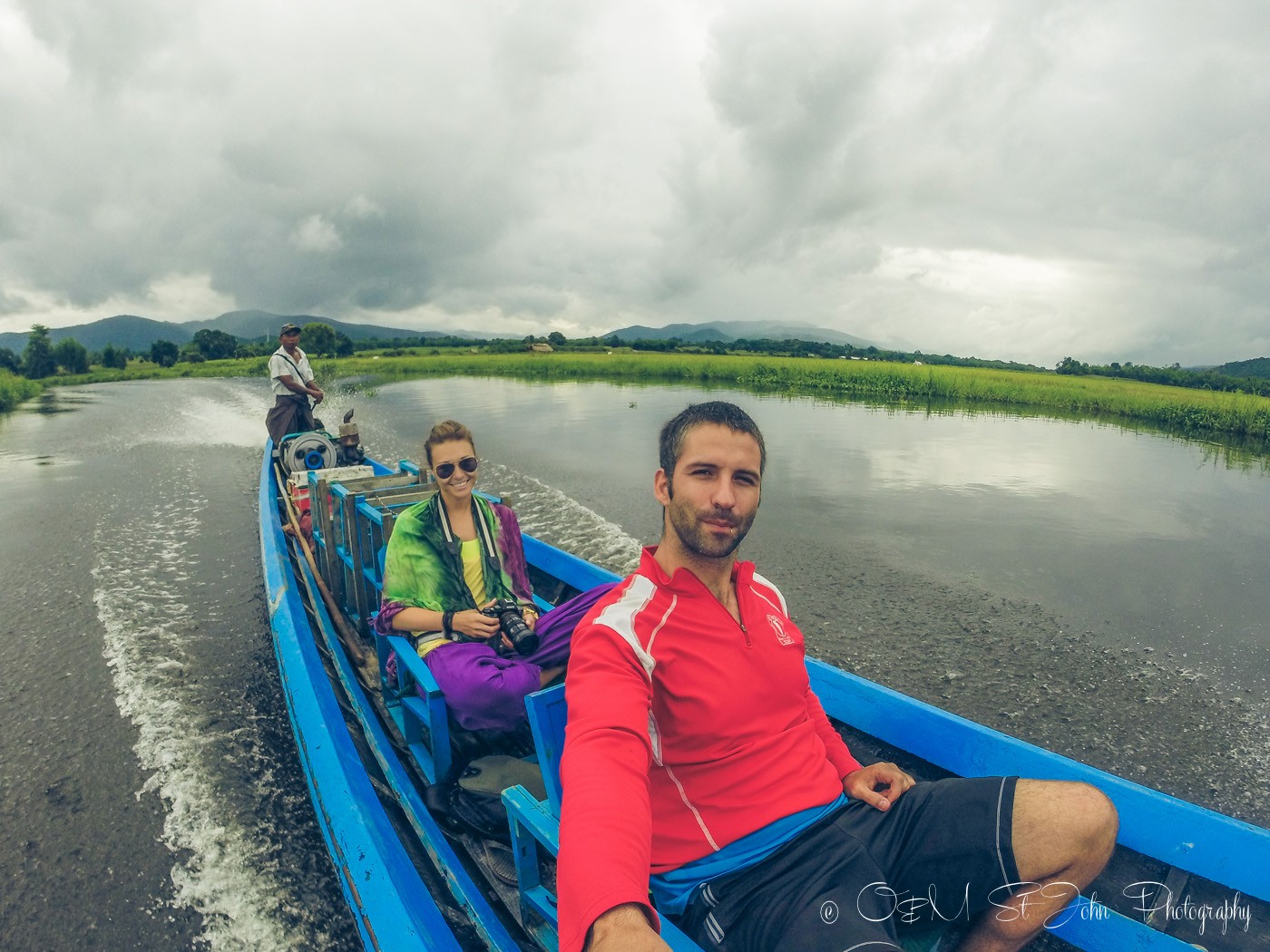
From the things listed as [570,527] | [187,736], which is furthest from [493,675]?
[570,527]

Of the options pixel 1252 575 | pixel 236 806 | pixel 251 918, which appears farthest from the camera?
pixel 1252 575

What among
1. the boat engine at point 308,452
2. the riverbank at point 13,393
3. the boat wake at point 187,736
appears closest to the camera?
the boat wake at point 187,736

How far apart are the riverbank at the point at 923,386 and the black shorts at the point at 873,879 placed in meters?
27.1

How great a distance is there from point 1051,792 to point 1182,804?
0.71 meters

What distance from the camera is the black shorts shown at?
63.4 inches

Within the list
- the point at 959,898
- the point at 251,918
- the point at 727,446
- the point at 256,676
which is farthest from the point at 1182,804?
the point at 256,676

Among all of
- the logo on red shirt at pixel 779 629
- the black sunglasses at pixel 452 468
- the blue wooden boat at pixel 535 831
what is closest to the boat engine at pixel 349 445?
the blue wooden boat at pixel 535 831

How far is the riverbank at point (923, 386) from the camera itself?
24.7m

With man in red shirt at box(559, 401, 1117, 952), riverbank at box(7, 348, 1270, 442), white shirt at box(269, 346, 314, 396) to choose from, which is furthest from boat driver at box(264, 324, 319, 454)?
riverbank at box(7, 348, 1270, 442)

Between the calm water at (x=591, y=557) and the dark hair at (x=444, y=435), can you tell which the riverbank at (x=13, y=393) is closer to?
the calm water at (x=591, y=557)

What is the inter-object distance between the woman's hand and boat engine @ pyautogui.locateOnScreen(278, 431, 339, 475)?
577cm

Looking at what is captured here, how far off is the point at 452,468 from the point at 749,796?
2286 mm

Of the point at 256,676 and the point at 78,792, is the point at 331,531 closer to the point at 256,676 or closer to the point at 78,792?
the point at 256,676

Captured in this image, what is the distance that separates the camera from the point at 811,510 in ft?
33.5
